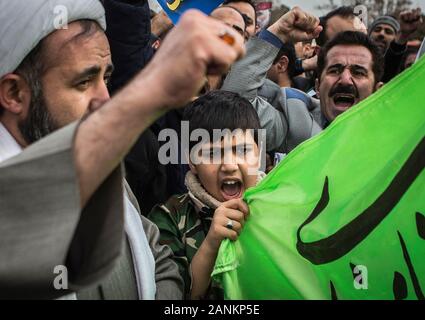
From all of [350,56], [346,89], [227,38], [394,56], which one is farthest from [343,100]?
[227,38]

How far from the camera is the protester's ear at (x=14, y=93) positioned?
1.72 metres

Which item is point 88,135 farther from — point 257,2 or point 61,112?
point 257,2

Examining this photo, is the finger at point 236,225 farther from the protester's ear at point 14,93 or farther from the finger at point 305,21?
the finger at point 305,21

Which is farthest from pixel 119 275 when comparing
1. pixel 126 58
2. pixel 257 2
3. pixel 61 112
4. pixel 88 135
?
pixel 257 2

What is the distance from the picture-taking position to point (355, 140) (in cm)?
195

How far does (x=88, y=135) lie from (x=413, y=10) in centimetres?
360

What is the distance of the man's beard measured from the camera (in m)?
1.68

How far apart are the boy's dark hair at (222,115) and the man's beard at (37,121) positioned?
79cm

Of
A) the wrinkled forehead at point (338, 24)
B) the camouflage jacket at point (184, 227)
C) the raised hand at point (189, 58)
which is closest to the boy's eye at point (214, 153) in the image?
the camouflage jacket at point (184, 227)

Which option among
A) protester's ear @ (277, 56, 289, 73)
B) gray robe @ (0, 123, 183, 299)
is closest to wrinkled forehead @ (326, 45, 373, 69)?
protester's ear @ (277, 56, 289, 73)

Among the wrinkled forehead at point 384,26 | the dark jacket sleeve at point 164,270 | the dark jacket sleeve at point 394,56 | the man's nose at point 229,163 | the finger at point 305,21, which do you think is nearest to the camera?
the dark jacket sleeve at point 164,270

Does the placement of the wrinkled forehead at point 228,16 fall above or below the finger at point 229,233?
above

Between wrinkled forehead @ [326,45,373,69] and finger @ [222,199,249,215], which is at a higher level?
wrinkled forehead @ [326,45,373,69]

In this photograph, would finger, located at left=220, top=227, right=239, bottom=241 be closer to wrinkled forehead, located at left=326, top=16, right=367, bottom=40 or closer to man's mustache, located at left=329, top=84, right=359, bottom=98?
man's mustache, located at left=329, top=84, right=359, bottom=98
